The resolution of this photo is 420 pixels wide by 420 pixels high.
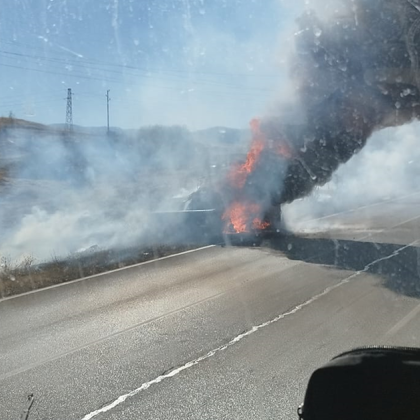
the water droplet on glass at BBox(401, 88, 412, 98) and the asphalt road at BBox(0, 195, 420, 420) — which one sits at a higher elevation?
the water droplet on glass at BBox(401, 88, 412, 98)

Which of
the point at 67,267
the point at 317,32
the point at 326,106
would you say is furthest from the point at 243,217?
the point at 67,267

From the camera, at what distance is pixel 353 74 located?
53.2 ft

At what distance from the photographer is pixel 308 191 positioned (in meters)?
19.1

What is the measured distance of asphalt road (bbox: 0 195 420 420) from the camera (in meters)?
4.82

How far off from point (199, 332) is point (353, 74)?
11.6 m

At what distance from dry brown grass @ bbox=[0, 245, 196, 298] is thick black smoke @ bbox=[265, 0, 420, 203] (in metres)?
5.67

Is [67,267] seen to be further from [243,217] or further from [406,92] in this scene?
[406,92]

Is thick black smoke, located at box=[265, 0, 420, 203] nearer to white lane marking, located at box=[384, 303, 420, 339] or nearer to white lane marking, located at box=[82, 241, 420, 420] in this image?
white lane marking, located at box=[82, 241, 420, 420]

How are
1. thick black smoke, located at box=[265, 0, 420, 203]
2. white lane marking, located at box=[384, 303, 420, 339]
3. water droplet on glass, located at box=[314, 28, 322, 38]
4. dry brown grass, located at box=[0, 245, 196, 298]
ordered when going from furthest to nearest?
water droplet on glass, located at box=[314, 28, 322, 38]
thick black smoke, located at box=[265, 0, 420, 203]
dry brown grass, located at box=[0, 245, 196, 298]
white lane marking, located at box=[384, 303, 420, 339]

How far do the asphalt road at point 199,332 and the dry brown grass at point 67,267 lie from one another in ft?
1.95

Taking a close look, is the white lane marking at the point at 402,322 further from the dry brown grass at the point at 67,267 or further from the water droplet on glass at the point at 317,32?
the water droplet on glass at the point at 317,32

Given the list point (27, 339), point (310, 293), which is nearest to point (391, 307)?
point (310, 293)

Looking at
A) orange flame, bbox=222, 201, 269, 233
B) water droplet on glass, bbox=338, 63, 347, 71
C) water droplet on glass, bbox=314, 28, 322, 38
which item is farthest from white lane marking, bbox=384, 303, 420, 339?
water droplet on glass, bbox=314, 28, 322, 38

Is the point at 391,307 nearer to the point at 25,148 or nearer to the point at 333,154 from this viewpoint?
the point at 333,154
